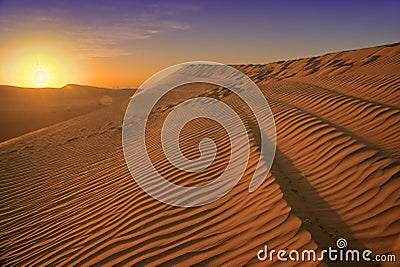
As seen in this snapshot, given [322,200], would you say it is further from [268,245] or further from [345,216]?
[268,245]

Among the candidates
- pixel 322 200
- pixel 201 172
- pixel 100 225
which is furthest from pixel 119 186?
pixel 322 200

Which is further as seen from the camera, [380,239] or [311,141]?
[311,141]

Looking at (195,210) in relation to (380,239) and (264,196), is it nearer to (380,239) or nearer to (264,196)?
(264,196)

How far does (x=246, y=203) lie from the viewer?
3170mm

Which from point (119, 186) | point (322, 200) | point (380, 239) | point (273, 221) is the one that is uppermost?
point (119, 186)

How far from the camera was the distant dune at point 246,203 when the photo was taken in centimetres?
255

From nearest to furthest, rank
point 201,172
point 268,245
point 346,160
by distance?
point 268,245, point 346,160, point 201,172

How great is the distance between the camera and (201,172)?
13.9 ft

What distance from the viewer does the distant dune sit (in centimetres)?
255

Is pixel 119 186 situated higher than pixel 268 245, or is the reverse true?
pixel 119 186

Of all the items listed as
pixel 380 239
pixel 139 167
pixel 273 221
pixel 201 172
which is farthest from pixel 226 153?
pixel 380 239

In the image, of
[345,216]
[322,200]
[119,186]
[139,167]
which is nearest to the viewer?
[345,216]

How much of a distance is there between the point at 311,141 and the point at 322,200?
1.50 meters

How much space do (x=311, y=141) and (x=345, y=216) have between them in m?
1.80
